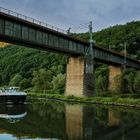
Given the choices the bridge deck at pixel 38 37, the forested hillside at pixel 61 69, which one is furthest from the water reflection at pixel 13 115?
the forested hillside at pixel 61 69

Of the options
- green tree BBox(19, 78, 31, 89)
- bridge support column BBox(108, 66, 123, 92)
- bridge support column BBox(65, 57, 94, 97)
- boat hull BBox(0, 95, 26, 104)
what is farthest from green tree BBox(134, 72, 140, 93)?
green tree BBox(19, 78, 31, 89)

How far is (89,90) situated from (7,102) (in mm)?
22946

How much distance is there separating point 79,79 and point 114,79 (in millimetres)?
16116

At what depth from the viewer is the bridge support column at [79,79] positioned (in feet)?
263

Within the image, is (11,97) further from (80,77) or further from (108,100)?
(80,77)

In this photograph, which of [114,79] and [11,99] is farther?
[114,79]

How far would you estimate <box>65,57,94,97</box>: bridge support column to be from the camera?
80125mm

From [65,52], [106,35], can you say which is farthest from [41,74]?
[106,35]

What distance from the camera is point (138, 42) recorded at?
156750 mm

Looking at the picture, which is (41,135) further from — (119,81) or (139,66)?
(139,66)

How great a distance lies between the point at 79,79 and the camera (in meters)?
80.8

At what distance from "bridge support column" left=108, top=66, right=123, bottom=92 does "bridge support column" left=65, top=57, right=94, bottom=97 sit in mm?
11858

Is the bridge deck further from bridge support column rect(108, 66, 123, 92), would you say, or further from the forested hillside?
the forested hillside

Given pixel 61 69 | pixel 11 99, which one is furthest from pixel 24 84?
pixel 11 99
